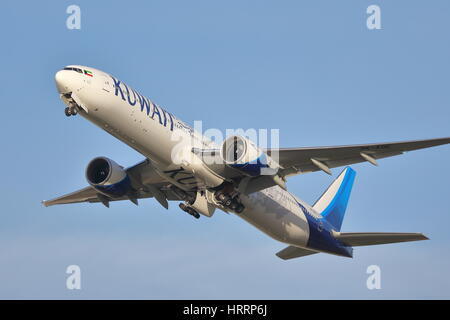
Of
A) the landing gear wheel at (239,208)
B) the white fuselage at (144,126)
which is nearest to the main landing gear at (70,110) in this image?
the white fuselage at (144,126)

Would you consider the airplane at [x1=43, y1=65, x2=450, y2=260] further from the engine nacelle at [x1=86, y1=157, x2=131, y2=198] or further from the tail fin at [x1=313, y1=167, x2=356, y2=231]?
the tail fin at [x1=313, y1=167, x2=356, y2=231]

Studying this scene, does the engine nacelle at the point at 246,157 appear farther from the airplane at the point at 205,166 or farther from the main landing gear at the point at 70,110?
the main landing gear at the point at 70,110

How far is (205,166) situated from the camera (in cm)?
3356

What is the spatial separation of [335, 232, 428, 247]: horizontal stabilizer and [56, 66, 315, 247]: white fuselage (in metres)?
5.32

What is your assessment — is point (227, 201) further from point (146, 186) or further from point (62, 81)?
point (62, 81)

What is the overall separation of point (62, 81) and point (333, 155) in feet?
42.0

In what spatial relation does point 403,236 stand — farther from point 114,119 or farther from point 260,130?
point 114,119

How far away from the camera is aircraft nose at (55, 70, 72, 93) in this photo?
30625 mm

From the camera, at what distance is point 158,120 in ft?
107

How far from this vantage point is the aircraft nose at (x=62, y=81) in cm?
3062

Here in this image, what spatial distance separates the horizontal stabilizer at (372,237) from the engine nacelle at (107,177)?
12.8 meters

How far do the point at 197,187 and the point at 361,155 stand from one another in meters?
8.44

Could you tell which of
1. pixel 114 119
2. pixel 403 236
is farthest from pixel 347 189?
pixel 114 119

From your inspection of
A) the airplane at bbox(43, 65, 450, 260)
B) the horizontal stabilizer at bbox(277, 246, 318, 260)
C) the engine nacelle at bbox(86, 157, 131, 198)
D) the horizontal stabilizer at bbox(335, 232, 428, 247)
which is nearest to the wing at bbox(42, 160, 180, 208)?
the airplane at bbox(43, 65, 450, 260)
